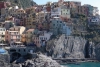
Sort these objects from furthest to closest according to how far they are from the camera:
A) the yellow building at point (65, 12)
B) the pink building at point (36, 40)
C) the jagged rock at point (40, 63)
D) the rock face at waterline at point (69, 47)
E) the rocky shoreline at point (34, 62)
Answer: the yellow building at point (65, 12), the rock face at waterline at point (69, 47), the pink building at point (36, 40), the jagged rock at point (40, 63), the rocky shoreline at point (34, 62)

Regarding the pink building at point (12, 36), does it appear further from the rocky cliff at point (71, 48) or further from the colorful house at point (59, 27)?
the colorful house at point (59, 27)

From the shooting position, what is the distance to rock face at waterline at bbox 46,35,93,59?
53094 millimetres

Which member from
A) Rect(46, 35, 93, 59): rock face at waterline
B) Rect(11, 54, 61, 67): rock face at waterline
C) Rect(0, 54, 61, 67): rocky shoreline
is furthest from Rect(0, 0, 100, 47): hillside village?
Rect(11, 54, 61, 67): rock face at waterline

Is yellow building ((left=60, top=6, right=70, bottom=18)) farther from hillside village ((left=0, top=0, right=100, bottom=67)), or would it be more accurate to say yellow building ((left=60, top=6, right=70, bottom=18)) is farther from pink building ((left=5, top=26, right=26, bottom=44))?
pink building ((left=5, top=26, right=26, bottom=44))

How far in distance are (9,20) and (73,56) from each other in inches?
515

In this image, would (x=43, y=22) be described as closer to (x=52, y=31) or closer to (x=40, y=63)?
(x=52, y=31)

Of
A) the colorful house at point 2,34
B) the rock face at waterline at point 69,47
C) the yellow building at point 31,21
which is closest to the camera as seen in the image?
the colorful house at point 2,34

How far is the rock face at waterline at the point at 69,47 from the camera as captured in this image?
→ 53094mm

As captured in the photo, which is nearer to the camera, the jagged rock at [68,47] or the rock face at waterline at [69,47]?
the rock face at waterline at [69,47]

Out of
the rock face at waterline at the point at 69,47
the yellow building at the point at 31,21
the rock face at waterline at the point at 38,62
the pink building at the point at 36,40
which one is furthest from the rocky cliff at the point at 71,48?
the rock face at waterline at the point at 38,62

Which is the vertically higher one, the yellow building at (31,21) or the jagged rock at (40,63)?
the yellow building at (31,21)

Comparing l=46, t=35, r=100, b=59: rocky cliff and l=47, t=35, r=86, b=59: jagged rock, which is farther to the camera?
l=47, t=35, r=86, b=59: jagged rock

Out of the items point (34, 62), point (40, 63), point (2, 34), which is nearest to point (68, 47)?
point (2, 34)

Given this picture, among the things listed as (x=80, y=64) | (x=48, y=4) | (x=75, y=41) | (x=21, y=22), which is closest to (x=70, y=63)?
(x=80, y=64)
